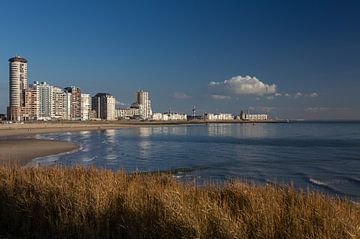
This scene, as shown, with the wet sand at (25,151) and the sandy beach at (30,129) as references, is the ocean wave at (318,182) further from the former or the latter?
the sandy beach at (30,129)

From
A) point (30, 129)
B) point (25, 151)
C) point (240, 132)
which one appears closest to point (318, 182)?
point (25, 151)

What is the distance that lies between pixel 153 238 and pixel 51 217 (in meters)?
2.44

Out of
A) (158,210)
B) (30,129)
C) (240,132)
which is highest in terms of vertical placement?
(158,210)

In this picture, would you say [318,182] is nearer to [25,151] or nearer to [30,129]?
[25,151]

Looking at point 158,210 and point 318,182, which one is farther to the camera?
point 318,182

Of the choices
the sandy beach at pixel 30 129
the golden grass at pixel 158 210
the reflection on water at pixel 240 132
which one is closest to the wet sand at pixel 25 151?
the golden grass at pixel 158 210

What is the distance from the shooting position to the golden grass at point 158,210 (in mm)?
5436

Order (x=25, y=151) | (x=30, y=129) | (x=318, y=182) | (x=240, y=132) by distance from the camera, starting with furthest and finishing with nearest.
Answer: (x=240, y=132)
(x=30, y=129)
(x=25, y=151)
(x=318, y=182)

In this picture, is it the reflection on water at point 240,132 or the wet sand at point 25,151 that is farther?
the reflection on water at point 240,132

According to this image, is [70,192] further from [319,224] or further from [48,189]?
[319,224]

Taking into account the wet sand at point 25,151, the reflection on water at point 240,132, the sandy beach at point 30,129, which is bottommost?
the reflection on water at point 240,132

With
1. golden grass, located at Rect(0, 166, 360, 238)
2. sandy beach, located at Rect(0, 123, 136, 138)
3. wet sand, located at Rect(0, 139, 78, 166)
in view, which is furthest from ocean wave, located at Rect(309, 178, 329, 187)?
sandy beach, located at Rect(0, 123, 136, 138)

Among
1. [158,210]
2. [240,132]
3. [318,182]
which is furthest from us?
[240,132]

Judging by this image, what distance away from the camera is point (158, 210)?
6.47 metres
